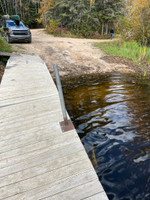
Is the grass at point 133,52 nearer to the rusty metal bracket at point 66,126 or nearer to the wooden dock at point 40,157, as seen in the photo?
the wooden dock at point 40,157

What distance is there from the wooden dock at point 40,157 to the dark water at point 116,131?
83 centimetres

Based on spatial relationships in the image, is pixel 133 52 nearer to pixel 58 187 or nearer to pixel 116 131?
pixel 116 131

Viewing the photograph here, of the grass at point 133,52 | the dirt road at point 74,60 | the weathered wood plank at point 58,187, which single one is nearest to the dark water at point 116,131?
the weathered wood plank at point 58,187

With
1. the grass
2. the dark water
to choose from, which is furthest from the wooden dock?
the grass

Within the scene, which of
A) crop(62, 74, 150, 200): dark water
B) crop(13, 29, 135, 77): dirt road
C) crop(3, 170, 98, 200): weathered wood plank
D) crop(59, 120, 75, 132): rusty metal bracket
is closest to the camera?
crop(3, 170, 98, 200): weathered wood plank

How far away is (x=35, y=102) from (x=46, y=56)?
27.4 feet

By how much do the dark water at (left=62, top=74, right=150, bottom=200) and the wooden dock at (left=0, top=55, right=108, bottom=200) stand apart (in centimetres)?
83

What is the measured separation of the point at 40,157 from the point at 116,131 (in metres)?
2.45

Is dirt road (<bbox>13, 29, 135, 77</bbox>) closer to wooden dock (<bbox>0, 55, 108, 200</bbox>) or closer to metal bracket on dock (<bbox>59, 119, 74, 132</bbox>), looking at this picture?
wooden dock (<bbox>0, 55, 108, 200</bbox>)

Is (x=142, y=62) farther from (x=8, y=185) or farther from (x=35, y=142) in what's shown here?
(x=8, y=185)

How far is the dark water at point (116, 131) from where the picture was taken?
9.38ft

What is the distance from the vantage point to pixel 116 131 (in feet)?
14.1

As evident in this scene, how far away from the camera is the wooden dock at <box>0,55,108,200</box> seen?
2.07 metres

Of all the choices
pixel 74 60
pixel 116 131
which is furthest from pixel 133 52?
pixel 116 131
